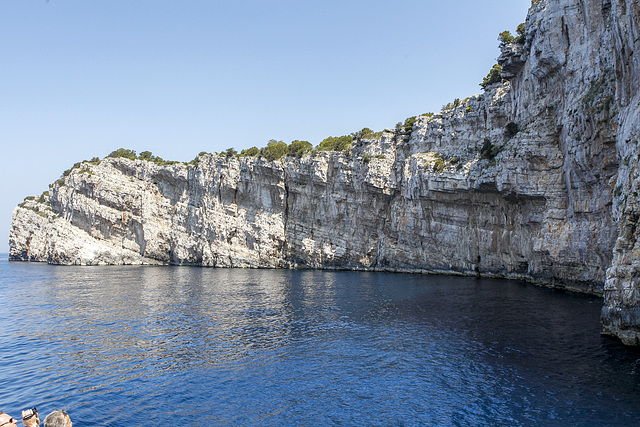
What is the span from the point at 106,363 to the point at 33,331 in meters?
12.4

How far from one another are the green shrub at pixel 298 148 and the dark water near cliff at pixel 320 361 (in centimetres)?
4332

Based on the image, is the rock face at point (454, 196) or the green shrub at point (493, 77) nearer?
the rock face at point (454, 196)

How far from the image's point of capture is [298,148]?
282ft

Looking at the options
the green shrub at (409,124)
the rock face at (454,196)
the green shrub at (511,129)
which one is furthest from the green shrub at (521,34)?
the green shrub at (409,124)

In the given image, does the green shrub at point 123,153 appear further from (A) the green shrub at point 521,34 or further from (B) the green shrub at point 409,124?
(A) the green shrub at point 521,34

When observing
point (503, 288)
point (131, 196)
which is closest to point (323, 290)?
point (503, 288)

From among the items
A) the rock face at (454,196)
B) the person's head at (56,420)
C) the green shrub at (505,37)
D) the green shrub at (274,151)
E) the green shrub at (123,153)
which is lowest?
the person's head at (56,420)

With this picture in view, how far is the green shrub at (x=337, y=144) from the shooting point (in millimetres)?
82387

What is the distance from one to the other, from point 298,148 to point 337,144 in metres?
8.32

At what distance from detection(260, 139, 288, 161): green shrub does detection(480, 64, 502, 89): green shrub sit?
4189cm

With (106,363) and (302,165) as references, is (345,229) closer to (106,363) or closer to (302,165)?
(302,165)

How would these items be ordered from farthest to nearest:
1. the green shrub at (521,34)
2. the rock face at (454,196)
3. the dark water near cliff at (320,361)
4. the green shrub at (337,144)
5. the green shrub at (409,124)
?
the green shrub at (337,144), the green shrub at (409,124), the green shrub at (521,34), the rock face at (454,196), the dark water near cliff at (320,361)

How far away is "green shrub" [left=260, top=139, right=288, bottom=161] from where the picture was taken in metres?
86.4

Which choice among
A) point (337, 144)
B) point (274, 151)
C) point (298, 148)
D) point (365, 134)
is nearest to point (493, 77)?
point (365, 134)
